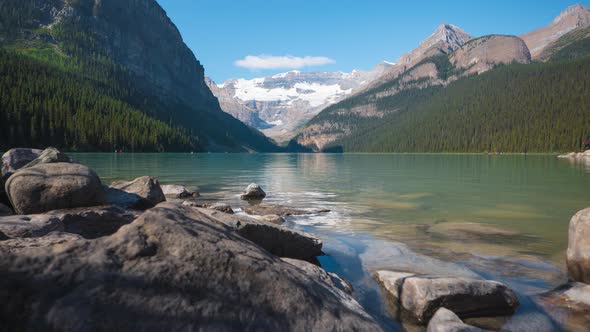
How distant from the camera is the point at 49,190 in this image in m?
10.1

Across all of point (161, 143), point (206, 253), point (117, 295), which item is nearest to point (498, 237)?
point (206, 253)

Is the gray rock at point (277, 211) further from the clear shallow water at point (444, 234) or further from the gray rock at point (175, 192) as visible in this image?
the gray rock at point (175, 192)

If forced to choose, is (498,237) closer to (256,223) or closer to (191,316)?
(256,223)

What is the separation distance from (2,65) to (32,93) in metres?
21.4

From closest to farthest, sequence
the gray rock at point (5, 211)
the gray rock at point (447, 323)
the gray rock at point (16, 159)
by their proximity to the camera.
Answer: the gray rock at point (447, 323)
the gray rock at point (5, 211)
the gray rock at point (16, 159)

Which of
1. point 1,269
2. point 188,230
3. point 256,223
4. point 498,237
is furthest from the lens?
point 498,237

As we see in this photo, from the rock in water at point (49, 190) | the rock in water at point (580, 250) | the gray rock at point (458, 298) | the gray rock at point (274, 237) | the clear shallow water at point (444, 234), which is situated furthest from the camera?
the rock in water at point (49, 190)

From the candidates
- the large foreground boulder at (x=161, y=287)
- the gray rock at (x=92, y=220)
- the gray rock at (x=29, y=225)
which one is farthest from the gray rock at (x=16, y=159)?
the large foreground boulder at (x=161, y=287)

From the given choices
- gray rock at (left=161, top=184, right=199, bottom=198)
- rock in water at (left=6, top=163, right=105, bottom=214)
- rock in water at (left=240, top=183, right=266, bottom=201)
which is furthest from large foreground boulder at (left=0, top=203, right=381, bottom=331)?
rock in water at (left=240, top=183, right=266, bottom=201)

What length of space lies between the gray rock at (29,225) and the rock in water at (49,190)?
2380mm

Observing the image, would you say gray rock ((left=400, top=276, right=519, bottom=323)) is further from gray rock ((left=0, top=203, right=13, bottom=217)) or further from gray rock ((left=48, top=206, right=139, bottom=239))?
gray rock ((left=0, top=203, right=13, bottom=217))

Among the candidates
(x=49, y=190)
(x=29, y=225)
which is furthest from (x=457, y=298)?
(x=49, y=190)

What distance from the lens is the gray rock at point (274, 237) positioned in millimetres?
8969

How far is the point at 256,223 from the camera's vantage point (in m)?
9.24
